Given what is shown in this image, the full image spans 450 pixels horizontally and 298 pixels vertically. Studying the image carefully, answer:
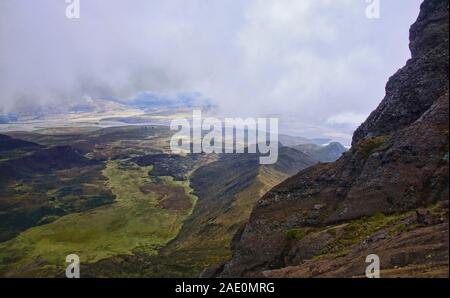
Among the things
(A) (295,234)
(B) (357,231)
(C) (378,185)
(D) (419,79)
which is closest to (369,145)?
(C) (378,185)

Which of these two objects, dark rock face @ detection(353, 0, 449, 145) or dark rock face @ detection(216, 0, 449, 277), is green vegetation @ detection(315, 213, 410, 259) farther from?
dark rock face @ detection(353, 0, 449, 145)

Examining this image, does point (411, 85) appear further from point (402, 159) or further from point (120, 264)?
point (120, 264)

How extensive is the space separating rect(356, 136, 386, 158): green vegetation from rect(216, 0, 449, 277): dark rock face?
167 millimetres

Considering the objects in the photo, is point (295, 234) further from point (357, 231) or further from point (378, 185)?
point (378, 185)

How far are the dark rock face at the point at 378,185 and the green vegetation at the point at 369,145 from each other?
17 centimetres

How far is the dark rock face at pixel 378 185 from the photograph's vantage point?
52.3 m

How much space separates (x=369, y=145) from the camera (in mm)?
67750

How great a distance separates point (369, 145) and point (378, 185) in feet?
35.4

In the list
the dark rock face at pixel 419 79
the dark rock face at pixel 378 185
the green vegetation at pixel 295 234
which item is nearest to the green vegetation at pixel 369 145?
the dark rock face at pixel 378 185

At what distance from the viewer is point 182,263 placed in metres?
161

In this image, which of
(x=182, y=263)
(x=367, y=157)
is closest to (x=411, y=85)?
(x=367, y=157)

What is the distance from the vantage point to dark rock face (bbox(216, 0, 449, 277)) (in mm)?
52344

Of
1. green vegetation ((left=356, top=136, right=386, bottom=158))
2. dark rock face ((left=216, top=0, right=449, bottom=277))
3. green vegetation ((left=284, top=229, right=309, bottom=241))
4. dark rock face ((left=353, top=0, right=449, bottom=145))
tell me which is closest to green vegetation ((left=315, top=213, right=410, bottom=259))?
dark rock face ((left=216, top=0, right=449, bottom=277))

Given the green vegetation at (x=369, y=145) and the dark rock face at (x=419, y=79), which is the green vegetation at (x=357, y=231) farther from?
the dark rock face at (x=419, y=79)
